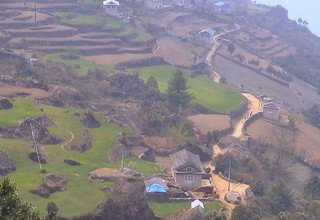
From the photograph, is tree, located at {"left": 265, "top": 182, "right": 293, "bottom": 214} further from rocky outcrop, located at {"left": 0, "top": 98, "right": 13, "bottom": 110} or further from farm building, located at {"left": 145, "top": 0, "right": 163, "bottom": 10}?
farm building, located at {"left": 145, "top": 0, "right": 163, "bottom": 10}

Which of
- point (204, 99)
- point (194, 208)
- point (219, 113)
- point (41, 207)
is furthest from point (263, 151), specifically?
point (41, 207)

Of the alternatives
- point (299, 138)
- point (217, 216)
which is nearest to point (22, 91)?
point (217, 216)

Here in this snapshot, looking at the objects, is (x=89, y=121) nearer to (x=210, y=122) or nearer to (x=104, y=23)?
(x=210, y=122)

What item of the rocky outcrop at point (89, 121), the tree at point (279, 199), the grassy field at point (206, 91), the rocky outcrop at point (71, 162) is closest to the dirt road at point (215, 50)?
the grassy field at point (206, 91)

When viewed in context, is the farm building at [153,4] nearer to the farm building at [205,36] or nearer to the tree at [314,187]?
the farm building at [205,36]

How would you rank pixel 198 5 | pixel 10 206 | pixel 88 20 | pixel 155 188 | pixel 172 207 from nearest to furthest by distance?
pixel 10 206
pixel 172 207
pixel 155 188
pixel 88 20
pixel 198 5

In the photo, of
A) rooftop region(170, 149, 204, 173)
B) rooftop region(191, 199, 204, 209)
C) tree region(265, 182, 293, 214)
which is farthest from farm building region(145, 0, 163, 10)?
rooftop region(191, 199, 204, 209)
